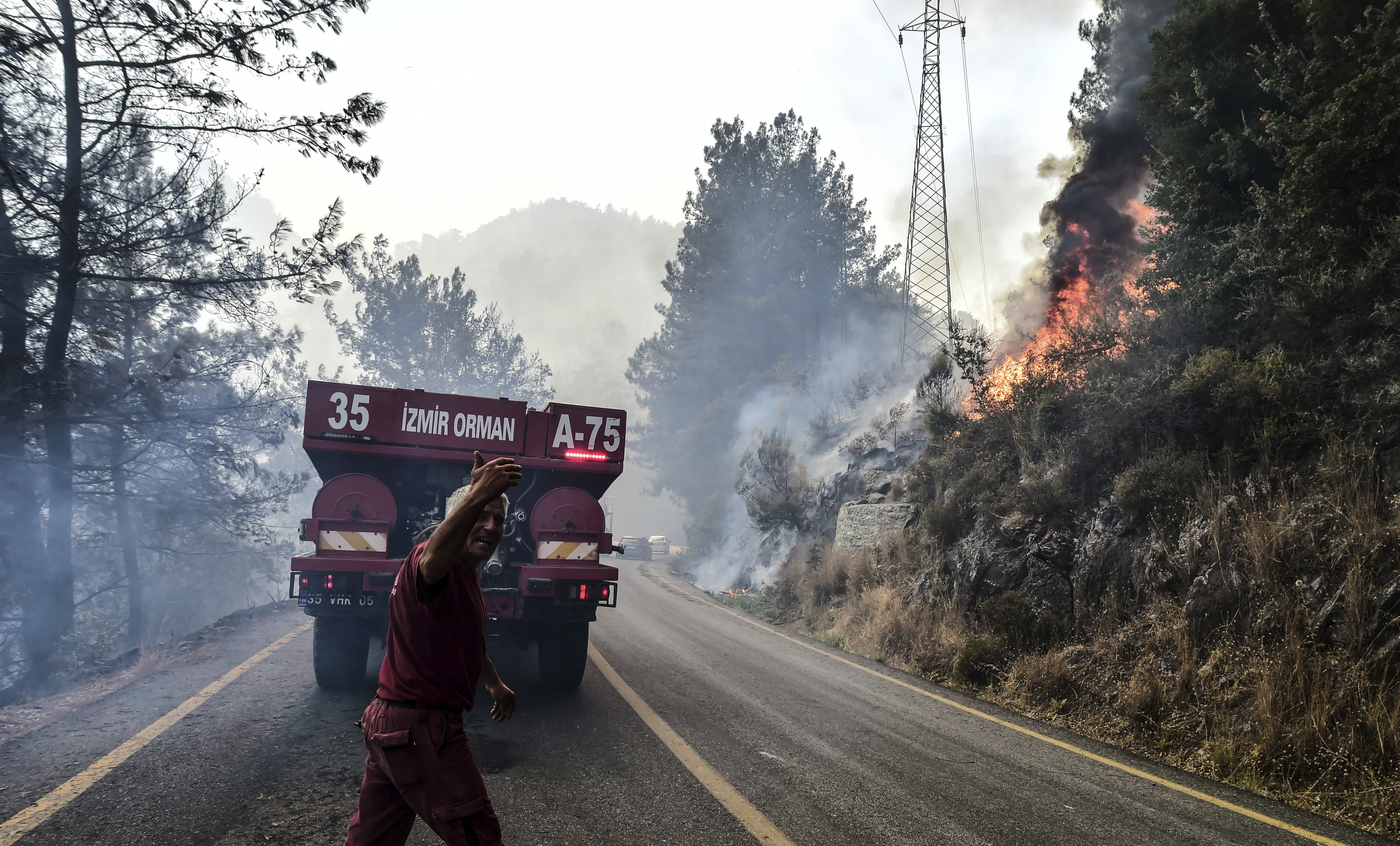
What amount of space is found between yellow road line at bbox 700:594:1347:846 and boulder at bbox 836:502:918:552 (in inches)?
205

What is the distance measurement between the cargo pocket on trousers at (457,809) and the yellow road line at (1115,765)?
14.7 feet

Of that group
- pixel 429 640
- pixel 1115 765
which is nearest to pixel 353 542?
pixel 429 640

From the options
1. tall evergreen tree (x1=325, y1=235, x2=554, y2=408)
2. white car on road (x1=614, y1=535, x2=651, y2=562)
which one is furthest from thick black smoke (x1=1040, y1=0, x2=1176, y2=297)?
tall evergreen tree (x1=325, y1=235, x2=554, y2=408)

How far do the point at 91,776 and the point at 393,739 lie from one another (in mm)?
3219

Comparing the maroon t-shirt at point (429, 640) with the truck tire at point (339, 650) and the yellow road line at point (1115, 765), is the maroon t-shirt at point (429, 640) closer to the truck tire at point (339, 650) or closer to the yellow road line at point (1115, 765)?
the truck tire at point (339, 650)

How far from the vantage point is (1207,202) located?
964 centimetres

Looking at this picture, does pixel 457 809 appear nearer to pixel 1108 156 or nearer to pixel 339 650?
pixel 339 650

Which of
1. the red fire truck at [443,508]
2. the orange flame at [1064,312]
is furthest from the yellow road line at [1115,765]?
the orange flame at [1064,312]

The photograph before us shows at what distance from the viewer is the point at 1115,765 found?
5254 millimetres

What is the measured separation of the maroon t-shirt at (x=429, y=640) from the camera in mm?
2543

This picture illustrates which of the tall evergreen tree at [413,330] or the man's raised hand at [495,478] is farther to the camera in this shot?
the tall evergreen tree at [413,330]

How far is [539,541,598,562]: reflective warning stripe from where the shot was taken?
6.89 meters

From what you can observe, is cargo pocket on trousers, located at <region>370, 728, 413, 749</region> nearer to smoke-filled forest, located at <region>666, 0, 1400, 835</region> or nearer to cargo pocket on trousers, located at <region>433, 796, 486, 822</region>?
cargo pocket on trousers, located at <region>433, 796, 486, 822</region>

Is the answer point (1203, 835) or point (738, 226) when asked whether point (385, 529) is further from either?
point (738, 226)
